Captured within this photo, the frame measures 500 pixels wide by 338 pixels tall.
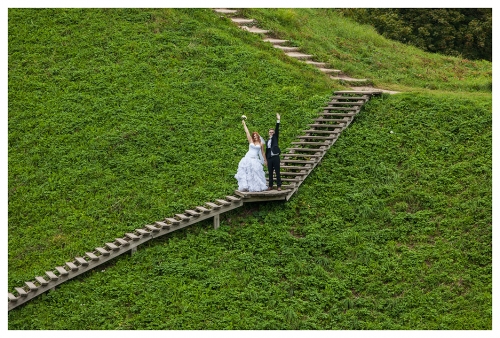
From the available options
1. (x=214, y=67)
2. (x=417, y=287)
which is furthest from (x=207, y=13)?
(x=417, y=287)

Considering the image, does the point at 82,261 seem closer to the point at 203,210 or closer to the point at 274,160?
the point at 203,210

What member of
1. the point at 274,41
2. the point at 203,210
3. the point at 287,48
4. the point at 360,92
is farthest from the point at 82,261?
the point at 274,41

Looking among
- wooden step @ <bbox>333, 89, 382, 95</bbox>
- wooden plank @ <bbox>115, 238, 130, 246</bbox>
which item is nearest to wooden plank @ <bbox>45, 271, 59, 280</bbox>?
wooden plank @ <bbox>115, 238, 130, 246</bbox>

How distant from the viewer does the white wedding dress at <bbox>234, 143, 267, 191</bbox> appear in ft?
65.8

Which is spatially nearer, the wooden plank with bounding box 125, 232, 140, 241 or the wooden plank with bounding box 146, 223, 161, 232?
the wooden plank with bounding box 125, 232, 140, 241

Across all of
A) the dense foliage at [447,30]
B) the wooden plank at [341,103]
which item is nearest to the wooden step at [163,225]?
the wooden plank at [341,103]

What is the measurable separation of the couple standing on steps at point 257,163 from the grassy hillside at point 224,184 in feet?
3.26

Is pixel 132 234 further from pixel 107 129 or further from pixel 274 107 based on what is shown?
pixel 274 107

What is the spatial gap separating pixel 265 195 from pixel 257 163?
0.97 m

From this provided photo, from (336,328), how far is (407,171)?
6.38 metres

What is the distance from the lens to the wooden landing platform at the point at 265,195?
20.1 metres

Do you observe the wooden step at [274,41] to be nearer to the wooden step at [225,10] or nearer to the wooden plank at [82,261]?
the wooden step at [225,10]

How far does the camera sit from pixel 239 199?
66.1 ft

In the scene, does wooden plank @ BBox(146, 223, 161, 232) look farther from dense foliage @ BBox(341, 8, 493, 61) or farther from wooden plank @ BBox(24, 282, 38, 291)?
dense foliage @ BBox(341, 8, 493, 61)
